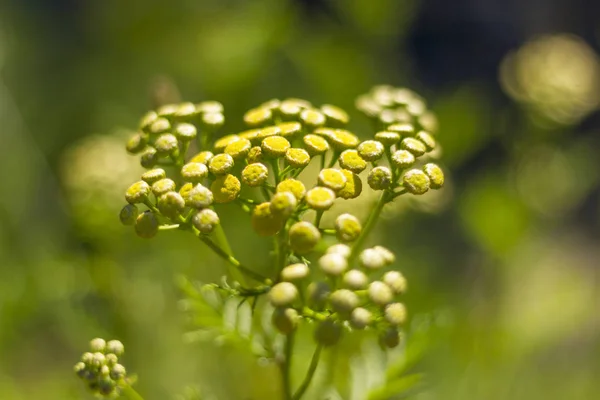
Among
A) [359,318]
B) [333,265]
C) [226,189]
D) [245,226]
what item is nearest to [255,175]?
[226,189]

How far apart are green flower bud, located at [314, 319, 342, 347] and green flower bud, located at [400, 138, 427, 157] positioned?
1.64ft

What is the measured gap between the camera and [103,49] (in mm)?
5070

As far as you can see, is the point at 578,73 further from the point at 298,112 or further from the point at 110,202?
the point at 110,202

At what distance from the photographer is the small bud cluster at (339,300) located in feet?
4.34

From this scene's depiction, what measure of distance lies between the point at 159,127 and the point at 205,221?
0.44m

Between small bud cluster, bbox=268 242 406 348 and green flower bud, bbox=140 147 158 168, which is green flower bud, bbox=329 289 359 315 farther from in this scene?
green flower bud, bbox=140 147 158 168

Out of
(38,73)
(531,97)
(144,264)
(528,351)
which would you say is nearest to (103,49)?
(38,73)

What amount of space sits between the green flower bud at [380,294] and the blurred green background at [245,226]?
71cm

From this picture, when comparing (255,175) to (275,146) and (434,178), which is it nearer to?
(275,146)

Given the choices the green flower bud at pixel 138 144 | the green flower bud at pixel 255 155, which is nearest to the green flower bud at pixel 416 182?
the green flower bud at pixel 255 155

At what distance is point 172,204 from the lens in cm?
145

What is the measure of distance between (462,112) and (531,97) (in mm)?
305

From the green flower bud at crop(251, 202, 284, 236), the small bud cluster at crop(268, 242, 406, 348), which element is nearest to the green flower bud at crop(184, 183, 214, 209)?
the green flower bud at crop(251, 202, 284, 236)

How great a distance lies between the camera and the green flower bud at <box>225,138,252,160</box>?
1557 millimetres
